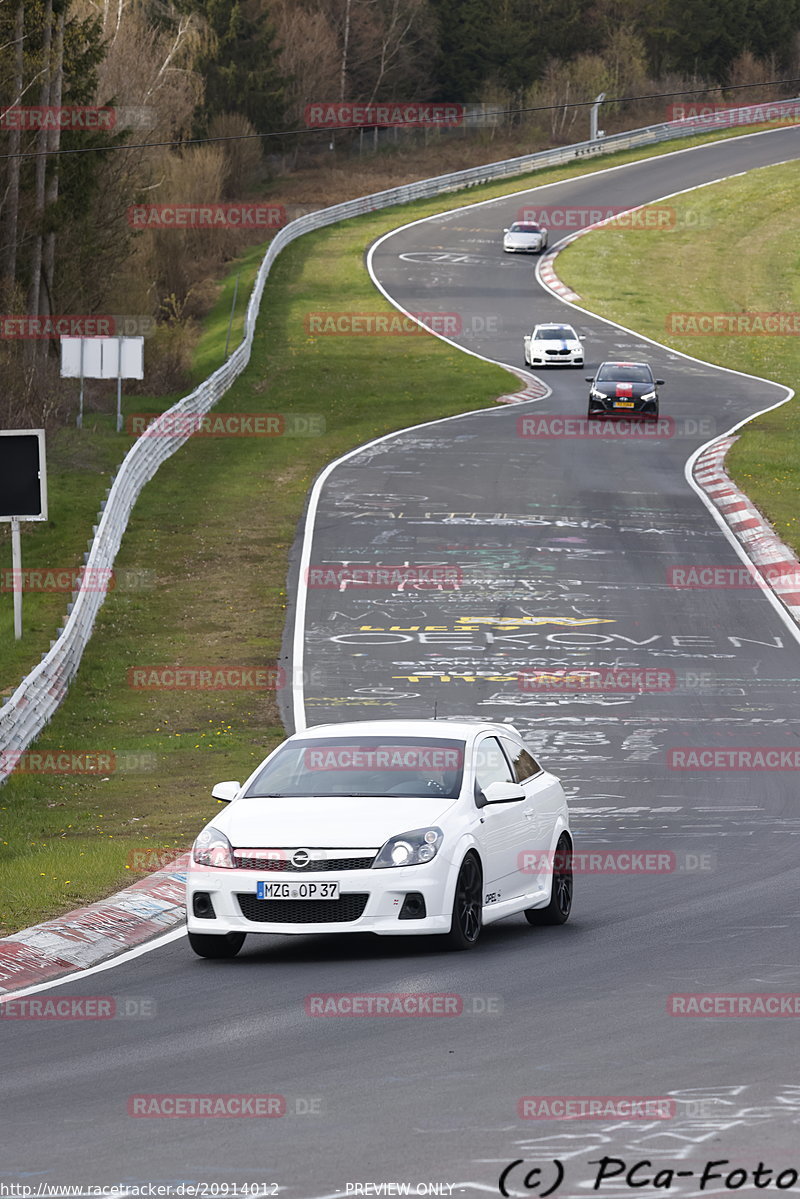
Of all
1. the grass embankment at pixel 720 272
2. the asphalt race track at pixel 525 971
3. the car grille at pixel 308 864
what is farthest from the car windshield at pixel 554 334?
the car grille at pixel 308 864

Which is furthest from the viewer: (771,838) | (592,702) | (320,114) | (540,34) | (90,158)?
(540,34)

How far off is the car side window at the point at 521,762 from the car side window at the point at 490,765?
0.30 feet

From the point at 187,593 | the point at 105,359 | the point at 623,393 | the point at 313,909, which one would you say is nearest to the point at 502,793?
the point at 313,909

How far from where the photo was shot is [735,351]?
65.3 m

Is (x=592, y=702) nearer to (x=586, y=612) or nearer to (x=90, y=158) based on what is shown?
(x=586, y=612)

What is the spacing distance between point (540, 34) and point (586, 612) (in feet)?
338

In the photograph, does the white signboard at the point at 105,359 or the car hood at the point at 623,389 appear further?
the car hood at the point at 623,389

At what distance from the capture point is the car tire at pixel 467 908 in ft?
38.8

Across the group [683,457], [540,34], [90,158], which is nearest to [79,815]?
[683,457]

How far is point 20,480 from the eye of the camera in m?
26.8

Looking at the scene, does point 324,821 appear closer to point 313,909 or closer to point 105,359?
point 313,909

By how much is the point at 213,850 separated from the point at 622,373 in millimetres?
38513

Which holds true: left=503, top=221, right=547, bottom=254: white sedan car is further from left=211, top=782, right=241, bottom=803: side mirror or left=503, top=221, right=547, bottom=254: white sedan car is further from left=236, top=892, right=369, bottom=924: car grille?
left=236, top=892, right=369, bottom=924: car grille

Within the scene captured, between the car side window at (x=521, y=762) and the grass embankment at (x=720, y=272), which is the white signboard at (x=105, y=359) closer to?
the grass embankment at (x=720, y=272)
